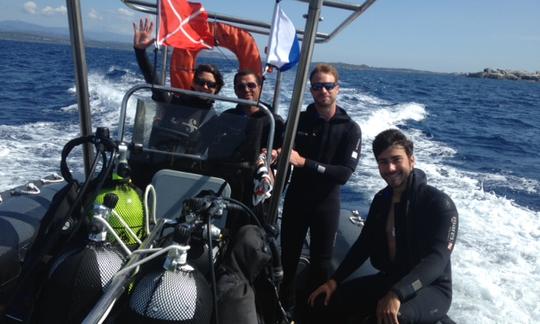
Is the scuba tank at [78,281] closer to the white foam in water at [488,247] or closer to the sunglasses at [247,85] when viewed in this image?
the sunglasses at [247,85]

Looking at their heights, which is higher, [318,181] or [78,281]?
[78,281]

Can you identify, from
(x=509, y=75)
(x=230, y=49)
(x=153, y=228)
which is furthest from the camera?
(x=509, y=75)

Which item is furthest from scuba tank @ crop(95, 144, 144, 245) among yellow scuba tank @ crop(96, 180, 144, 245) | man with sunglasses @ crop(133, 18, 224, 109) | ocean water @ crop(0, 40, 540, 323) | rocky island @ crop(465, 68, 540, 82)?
rocky island @ crop(465, 68, 540, 82)

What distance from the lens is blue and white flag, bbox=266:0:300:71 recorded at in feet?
8.29

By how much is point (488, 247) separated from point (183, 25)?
15.2ft

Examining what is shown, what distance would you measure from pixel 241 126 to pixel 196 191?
16.7 inches

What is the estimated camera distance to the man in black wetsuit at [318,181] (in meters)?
2.97

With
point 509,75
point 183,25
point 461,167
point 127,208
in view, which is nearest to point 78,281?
point 127,208

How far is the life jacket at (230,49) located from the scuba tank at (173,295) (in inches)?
98.6

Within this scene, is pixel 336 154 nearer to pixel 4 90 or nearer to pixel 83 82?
pixel 83 82

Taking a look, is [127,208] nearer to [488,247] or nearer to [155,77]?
[155,77]

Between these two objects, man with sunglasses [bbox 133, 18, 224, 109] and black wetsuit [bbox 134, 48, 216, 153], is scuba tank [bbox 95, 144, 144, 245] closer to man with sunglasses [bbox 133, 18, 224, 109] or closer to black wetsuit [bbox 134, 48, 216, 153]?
black wetsuit [bbox 134, 48, 216, 153]

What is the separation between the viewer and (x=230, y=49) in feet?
12.9

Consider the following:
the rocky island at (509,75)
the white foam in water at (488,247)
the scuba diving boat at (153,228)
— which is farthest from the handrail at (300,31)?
the rocky island at (509,75)
